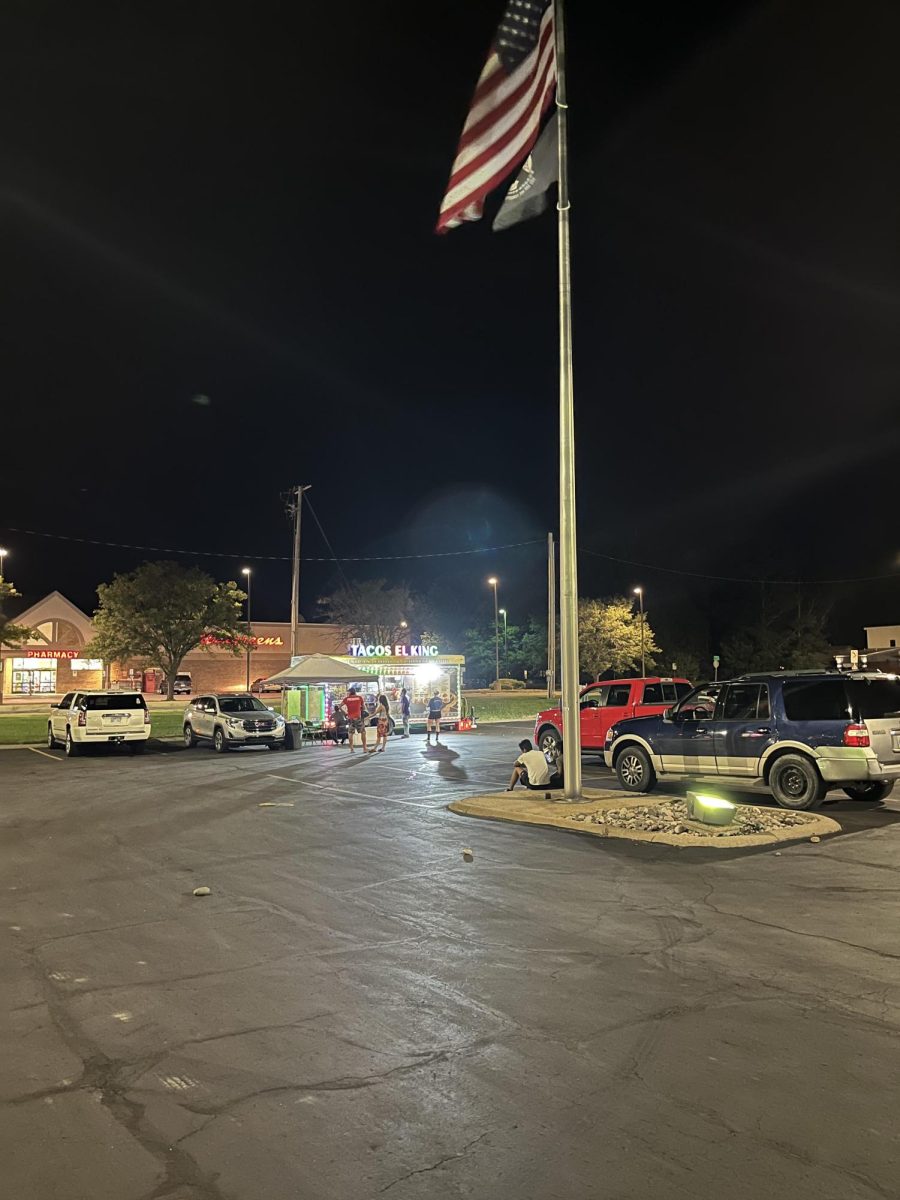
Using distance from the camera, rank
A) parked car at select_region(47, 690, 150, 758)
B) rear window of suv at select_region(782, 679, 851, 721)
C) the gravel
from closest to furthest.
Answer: the gravel → rear window of suv at select_region(782, 679, 851, 721) → parked car at select_region(47, 690, 150, 758)

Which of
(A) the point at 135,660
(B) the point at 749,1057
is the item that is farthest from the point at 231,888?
(A) the point at 135,660

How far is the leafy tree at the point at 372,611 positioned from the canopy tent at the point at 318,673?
1642 inches

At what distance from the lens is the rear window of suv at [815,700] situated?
1230 centimetres

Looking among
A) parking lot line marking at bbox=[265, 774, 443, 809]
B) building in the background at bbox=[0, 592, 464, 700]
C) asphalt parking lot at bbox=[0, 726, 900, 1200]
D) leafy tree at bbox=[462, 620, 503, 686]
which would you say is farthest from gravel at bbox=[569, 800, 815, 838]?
leafy tree at bbox=[462, 620, 503, 686]

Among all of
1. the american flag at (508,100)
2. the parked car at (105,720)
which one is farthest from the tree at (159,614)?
the american flag at (508,100)

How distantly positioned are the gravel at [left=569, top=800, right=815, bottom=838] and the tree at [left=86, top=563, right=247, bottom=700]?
4428 cm

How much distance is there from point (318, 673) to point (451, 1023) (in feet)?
83.4

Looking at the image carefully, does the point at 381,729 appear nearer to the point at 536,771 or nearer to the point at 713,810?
the point at 536,771

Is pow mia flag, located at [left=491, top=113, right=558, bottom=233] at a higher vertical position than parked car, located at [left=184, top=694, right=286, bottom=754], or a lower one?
higher

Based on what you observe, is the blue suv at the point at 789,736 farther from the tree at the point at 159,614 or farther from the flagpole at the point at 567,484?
the tree at the point at 159,614

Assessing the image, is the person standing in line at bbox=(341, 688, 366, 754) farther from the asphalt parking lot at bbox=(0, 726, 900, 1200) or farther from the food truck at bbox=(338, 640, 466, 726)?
the asphalt parking lot at bbox=(0, 726, 900, 1200)

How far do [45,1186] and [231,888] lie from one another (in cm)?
511

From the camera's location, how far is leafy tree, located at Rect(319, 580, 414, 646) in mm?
73188

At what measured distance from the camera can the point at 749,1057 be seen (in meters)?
4.47
